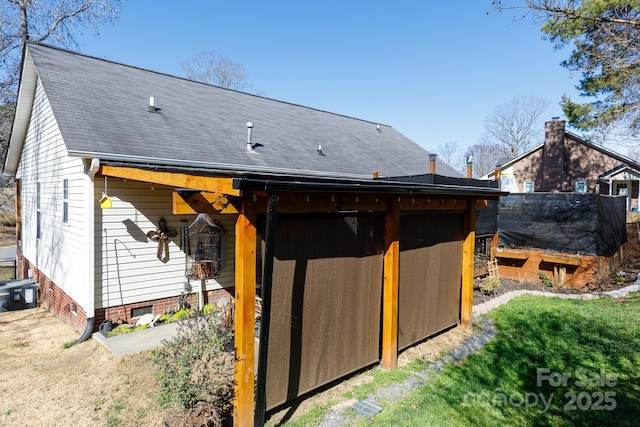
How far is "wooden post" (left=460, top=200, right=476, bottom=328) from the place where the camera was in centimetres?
638

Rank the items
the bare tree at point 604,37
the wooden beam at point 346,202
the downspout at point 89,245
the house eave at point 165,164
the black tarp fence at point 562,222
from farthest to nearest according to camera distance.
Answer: the black tarp fence at point 562,222
the bare tree at point 604,37
the downspout at point 89,245
the house eave at point 165,164
the wooden beam at point 346,202

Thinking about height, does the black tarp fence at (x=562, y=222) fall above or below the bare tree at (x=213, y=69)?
below

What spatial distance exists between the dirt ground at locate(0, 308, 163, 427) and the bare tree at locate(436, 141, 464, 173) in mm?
56759

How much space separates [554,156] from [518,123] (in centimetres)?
2306

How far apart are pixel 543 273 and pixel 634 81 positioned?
5.07m

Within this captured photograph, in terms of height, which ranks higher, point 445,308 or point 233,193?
point 233,193

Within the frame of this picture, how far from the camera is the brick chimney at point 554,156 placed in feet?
71.5

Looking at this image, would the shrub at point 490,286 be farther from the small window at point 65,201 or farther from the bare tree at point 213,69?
the bare tree at point 213,69

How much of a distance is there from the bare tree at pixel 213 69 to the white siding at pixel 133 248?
26591mm

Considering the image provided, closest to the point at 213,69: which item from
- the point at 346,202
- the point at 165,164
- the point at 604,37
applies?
the point at 165,164

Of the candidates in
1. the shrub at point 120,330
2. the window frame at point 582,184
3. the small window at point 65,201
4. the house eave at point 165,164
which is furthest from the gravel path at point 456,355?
the window frame at point 582,184

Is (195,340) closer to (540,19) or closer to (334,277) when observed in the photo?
(334,277)

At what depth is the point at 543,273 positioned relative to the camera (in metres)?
9.82

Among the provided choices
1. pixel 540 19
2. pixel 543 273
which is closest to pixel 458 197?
pixel 540 19
